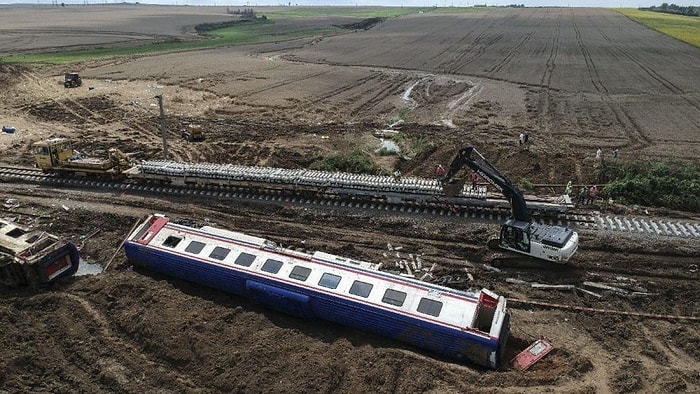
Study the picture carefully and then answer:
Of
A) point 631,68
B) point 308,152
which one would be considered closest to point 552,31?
point 631,68

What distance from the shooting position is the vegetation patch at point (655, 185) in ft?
75.5

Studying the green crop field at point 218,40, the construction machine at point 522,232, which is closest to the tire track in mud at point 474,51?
the green crop field at point 218,40

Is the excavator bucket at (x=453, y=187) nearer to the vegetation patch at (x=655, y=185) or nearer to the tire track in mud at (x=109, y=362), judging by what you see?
the vegetation patch at (x=655, y=185)

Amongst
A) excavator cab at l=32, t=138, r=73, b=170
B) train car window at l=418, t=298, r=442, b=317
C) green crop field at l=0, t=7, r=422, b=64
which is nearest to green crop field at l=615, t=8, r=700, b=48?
green crop field at l=0, t=7, r=422, b=64

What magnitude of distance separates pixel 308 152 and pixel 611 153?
18.0 meters

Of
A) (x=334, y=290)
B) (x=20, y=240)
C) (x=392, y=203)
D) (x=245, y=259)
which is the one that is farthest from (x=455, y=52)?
(x=20, y=240)

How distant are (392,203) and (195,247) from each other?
9348 mm

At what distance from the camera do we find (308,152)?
3027cm

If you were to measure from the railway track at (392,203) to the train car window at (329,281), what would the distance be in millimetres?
7996

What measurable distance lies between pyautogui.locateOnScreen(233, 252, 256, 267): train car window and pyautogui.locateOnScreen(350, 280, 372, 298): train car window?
354cm

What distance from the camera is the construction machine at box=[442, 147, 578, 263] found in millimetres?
17625

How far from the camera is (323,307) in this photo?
1470 cm

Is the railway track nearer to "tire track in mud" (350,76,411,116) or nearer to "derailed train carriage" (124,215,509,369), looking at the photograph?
"derailed train carriage" (124,215,509,369)

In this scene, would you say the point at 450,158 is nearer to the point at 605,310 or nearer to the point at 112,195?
the point at 605,310
